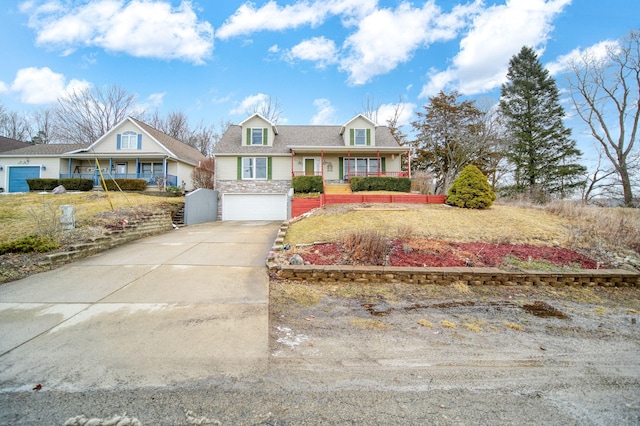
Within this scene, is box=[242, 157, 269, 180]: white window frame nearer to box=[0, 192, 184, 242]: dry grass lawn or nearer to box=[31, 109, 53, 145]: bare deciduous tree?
box=[0, 192, 184, 242]: dry grass lawn

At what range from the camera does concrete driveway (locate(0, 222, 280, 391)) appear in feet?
8.76

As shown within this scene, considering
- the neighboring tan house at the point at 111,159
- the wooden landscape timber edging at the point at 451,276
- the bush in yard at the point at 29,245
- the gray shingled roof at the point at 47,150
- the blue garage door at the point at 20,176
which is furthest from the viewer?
the gray shingled roof at the point at 47,150

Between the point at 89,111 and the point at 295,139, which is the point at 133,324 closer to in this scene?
the point at 295,139

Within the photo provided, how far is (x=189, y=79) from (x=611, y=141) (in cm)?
3163

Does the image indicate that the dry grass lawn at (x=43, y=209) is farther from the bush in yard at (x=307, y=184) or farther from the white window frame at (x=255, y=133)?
the bush in yard at (x=307, y=184)

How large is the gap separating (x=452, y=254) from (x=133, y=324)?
6.65 metres

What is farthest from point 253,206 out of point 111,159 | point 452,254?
point 452,254

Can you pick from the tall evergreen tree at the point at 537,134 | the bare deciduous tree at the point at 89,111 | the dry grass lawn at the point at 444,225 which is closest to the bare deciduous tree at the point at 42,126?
the bare deciduous tree at the point at 89,111

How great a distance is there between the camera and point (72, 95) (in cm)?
2789

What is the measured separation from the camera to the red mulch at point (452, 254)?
6262mm

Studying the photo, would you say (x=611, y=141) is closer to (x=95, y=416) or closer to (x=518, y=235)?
(x=518, y=235)

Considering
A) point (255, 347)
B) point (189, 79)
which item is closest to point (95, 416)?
point (255, 347)

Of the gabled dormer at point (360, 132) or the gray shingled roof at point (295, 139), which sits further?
the gabled dormer at point (360, 132)

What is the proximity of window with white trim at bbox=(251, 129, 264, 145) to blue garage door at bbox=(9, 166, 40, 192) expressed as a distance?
1674 cm
